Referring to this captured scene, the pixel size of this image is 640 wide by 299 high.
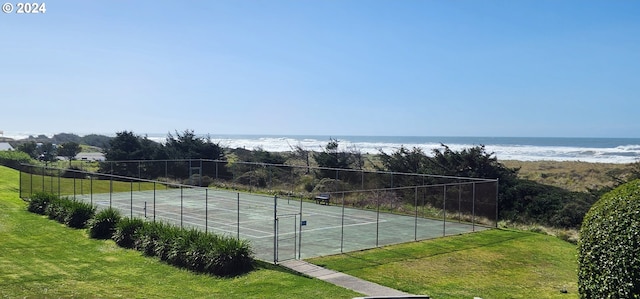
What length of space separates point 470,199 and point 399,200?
4168mm

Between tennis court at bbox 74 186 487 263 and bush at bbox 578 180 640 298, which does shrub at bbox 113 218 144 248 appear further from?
bush at bbox 578 180 640 298

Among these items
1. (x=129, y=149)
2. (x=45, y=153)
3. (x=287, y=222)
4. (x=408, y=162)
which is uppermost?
(x=129, y=149)

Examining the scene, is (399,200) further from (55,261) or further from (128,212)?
(55,261)

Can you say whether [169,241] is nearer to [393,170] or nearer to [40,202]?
[40,202]

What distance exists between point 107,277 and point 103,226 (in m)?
6.30

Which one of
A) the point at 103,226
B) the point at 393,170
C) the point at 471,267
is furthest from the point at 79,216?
the point at 393,170

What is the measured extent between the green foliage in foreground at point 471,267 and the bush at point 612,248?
5.27m

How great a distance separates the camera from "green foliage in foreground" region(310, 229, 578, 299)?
588 inches

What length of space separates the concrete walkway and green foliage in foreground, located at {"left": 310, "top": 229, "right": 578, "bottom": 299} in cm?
42

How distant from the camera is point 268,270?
54.1 ft

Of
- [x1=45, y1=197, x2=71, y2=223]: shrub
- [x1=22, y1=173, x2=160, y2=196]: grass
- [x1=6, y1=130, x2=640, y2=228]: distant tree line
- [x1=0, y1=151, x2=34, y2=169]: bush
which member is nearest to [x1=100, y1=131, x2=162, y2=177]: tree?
[x1=6, y1=130, x2=640, y2=228]: distant tree line

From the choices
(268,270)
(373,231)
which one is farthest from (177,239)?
(373,231)

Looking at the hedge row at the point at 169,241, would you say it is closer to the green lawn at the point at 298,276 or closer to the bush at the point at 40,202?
the green lawn at the point at 298,276

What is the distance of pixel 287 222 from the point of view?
1058 inches
